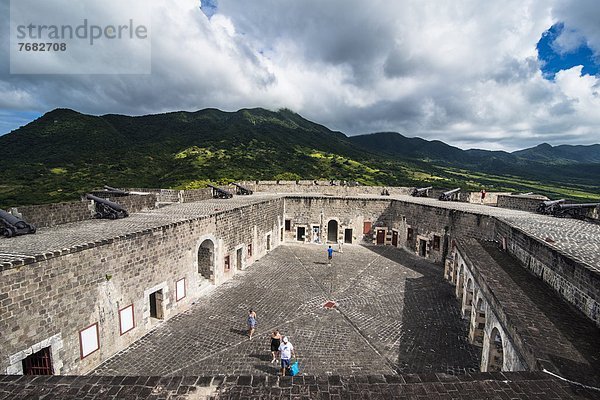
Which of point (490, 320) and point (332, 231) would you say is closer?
point (490, 320)

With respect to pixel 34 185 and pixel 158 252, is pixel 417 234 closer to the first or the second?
pixel 158 252

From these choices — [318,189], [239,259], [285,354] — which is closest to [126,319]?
[285,354]

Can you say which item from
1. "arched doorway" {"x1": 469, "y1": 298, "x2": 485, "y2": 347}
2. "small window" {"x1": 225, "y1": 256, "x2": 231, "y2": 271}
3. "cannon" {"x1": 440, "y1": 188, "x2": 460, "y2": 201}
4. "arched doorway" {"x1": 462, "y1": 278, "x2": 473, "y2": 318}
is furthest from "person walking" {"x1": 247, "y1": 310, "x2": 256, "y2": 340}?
"cannon" {"x1": 440, "y1": 188, "x2": 460, "y2": 201}

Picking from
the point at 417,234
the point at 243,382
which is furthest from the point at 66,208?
the point at 417,234

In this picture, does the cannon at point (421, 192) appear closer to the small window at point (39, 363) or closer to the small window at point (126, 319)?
the small window at point (126, 319)

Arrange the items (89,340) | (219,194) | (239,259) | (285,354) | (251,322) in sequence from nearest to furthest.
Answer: (285,354)
(89,340)
(251,322)
(239,259)
(219,194)

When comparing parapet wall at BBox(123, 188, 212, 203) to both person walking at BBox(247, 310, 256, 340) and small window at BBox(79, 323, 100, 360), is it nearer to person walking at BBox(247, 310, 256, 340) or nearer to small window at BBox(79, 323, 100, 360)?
small window at BBox(79, 323, 100, 360)

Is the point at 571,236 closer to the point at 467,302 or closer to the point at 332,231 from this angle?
the point at 467,302

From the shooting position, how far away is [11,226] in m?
10.0

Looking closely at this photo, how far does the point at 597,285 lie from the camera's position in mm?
6574

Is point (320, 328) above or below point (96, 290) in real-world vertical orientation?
below

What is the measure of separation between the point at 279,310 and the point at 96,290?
661 centimetres

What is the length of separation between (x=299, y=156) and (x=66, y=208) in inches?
2575

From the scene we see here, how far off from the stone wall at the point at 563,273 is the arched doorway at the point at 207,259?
501 inches
